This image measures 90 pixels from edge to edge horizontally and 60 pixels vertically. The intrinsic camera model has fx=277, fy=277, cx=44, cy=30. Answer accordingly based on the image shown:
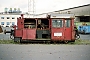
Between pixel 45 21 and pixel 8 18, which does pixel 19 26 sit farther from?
pixel 8 18

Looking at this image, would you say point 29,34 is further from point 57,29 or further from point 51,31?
point 57,29

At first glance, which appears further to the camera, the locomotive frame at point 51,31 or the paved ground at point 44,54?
the locomotive frame at point 51,31

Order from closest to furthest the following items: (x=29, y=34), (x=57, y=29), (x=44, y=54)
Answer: (x=44, y=54), (x=57, y=29), (x=29, y=34)

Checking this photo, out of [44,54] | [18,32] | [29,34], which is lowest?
[44,54]

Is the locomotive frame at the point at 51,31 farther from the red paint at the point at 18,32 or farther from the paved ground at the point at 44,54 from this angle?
the paved ground at the point at 44,54

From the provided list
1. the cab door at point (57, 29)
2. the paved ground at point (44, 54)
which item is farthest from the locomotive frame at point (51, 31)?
the paved ground at point (44, 54)

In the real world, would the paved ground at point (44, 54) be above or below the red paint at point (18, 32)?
below

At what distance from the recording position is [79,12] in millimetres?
53469

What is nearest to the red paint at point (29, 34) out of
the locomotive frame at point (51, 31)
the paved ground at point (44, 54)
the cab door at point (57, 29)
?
the locomotive frame at point (51, 31)

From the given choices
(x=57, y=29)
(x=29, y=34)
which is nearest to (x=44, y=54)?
(x=57, y=29)

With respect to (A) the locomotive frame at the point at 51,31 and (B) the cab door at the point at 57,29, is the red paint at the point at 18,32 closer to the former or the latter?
(A) the locomotive frame at the point at 51,31

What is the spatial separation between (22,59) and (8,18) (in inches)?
3236

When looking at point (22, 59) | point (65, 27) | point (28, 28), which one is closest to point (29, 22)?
point (28, 28)

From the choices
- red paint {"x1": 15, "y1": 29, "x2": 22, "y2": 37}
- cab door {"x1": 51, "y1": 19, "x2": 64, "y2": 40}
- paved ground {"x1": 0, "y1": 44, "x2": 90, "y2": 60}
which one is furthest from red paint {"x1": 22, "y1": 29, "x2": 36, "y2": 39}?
paved ground {"x1": 0, "y1": 44, "x2": 90, "y2": 60}
